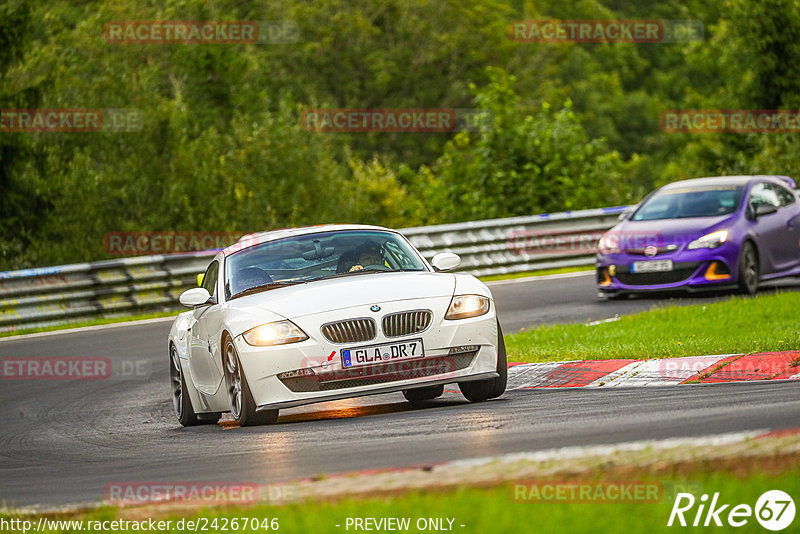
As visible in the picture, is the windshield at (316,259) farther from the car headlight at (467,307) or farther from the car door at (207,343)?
the car headlight at (467,307)

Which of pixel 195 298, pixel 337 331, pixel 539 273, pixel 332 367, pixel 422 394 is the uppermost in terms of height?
pixel 195 298

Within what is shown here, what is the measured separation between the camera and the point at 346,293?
9422mm

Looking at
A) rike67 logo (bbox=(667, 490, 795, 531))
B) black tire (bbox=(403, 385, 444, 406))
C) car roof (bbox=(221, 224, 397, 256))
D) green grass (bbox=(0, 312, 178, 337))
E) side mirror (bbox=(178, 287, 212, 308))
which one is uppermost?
car roof (bbox=(221, 224, 397, 256))

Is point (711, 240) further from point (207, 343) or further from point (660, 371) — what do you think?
point (207, 343)

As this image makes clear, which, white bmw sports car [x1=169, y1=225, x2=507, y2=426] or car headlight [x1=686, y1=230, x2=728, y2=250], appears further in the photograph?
car headlight [x1=686, y1=230, x2=728, y2=250]

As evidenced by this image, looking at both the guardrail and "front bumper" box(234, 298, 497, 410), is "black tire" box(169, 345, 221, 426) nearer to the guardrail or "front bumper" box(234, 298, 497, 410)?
"front bumper" box(234, 298, 497, 410)

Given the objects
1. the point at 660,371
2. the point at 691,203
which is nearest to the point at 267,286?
the point at 660,371

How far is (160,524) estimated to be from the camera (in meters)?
5.45

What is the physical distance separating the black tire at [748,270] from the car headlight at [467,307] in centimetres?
804

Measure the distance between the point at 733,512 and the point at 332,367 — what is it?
15.4 ft

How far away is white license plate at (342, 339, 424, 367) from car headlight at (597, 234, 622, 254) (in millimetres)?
8972

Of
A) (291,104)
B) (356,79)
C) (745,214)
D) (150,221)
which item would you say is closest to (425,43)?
(356,79)

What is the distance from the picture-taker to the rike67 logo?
15.1ft

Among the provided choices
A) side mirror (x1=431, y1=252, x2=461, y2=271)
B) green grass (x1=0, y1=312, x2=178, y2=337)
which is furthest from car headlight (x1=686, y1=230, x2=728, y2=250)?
green grass (x1=0, y1=312, x2=178, y2=337)
